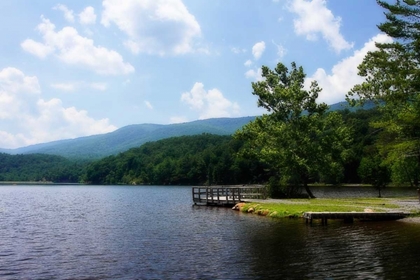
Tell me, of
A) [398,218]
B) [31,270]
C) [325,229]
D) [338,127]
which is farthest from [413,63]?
[31,270]

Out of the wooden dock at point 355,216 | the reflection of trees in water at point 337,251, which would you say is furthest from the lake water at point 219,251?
the wooden dock at point 355,216

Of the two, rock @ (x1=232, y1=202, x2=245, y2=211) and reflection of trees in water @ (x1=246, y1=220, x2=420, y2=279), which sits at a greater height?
rock @ (x1=232, y1=202, x2=245, y2=211)

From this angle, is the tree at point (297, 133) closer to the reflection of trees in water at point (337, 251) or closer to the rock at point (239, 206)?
the rock at point (239, 206)

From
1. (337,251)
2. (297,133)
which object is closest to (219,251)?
(337,251)

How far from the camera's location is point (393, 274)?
49.4 feet

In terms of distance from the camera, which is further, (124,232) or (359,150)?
(359,150)

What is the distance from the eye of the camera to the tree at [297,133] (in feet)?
163

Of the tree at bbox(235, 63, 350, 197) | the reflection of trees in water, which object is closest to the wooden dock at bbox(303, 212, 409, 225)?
the reflection of trees in water

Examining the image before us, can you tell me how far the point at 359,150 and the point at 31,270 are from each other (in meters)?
123

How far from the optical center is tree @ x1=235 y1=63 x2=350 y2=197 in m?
49.8

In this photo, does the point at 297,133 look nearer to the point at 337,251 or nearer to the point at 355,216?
the point at 355,216

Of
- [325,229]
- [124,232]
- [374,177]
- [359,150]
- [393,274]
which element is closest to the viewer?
[393,274]

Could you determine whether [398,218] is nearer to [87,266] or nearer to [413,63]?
[413,63]

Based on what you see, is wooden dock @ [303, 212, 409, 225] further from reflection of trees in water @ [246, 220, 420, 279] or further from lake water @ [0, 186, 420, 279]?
reflection of trees in water @ [246, 220, 420, 279]
